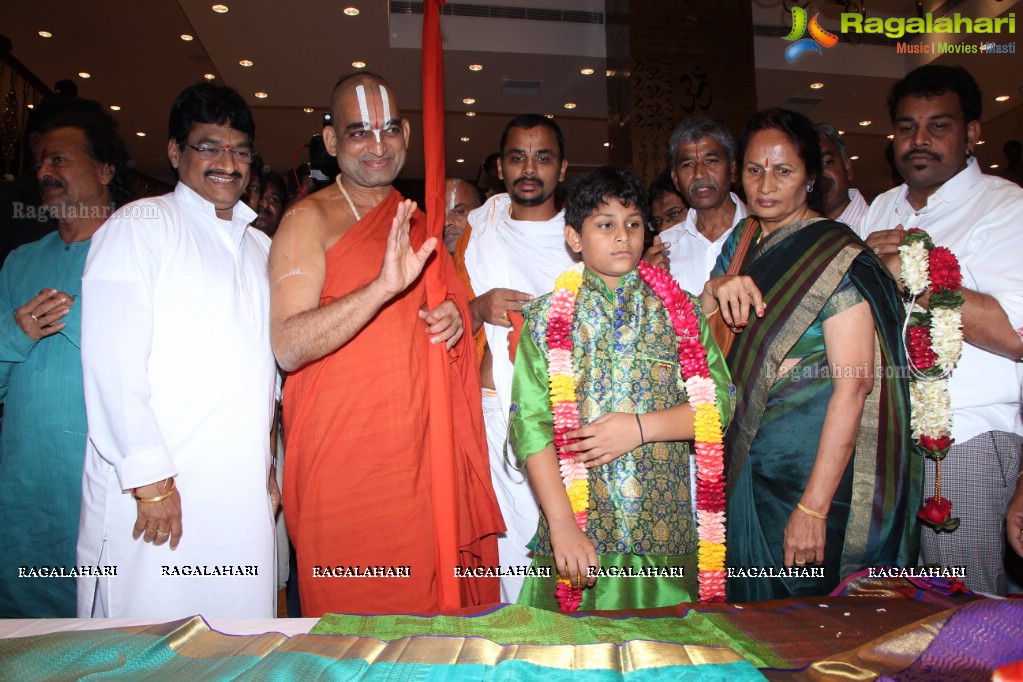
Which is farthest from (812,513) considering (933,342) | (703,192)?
(703,192)

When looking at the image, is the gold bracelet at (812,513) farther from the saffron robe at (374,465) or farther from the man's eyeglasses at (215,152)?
the man's eyeglasses at (215,152)

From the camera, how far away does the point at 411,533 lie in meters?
2.19

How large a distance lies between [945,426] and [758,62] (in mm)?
6138

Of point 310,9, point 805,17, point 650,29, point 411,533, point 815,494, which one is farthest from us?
point 805,17

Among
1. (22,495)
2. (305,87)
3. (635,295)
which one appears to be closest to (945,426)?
(635,295)

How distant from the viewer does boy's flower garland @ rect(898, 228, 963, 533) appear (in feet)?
7.47

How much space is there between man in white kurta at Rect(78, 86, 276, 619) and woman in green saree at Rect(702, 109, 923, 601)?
151 centimetres

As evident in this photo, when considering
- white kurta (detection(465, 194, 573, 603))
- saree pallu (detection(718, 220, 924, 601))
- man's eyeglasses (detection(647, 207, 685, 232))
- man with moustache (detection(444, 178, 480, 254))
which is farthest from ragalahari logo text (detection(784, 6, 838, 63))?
saree pallu (detection(718, 220, 924, 601))

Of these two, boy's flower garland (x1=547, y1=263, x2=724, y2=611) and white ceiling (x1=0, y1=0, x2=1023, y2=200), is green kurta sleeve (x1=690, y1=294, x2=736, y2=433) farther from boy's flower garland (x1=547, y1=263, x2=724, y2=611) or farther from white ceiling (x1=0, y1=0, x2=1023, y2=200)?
white ceiling (x1=0, y1=0, x2=1023, y2=200)

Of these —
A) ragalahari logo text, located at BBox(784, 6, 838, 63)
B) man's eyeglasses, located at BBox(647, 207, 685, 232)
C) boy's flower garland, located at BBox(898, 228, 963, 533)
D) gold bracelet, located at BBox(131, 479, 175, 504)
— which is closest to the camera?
gold bracelet, located at BBox(131, 479, 175, 504)

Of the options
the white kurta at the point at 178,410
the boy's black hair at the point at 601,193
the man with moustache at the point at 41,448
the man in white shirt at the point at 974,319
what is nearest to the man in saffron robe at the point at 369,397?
the white kurta at the point at 178,410

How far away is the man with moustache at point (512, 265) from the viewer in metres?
2.96

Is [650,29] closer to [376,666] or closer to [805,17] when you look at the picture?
[805,17]

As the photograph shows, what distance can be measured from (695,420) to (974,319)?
104cm
